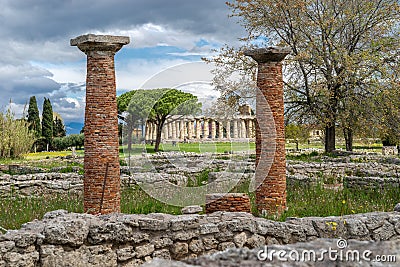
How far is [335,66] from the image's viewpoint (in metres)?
25.3

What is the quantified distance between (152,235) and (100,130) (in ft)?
13.2

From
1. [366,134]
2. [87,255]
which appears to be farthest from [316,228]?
[366,134]

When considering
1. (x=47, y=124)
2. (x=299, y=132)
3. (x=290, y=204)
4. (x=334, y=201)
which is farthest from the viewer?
(x=47, y=124)

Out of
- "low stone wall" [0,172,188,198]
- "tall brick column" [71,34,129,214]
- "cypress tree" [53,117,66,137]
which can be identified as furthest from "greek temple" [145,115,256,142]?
"cypress tree" [53,117,66,137]

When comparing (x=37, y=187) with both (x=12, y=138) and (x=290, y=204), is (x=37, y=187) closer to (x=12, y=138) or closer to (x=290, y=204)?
(x=290, y=204)

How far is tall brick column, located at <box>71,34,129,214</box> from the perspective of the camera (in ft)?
32.3

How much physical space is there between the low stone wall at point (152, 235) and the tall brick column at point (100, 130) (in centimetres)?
312

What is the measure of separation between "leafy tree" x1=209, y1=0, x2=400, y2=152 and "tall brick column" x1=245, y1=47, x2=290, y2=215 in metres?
14.0

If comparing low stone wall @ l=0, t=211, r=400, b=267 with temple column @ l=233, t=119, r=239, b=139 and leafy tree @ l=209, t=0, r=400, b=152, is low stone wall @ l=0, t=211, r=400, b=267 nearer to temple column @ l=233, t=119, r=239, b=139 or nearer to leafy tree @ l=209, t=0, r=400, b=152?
temple column @ l=233, t=119, r=239, b=139

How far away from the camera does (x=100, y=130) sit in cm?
988

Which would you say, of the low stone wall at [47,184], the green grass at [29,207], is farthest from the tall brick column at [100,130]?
the low stone wall at [47,184]

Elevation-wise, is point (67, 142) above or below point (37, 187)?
above

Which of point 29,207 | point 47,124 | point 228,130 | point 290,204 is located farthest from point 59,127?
point 290,204

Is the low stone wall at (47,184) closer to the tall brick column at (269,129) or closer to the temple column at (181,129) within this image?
the temple column at (181,129)
